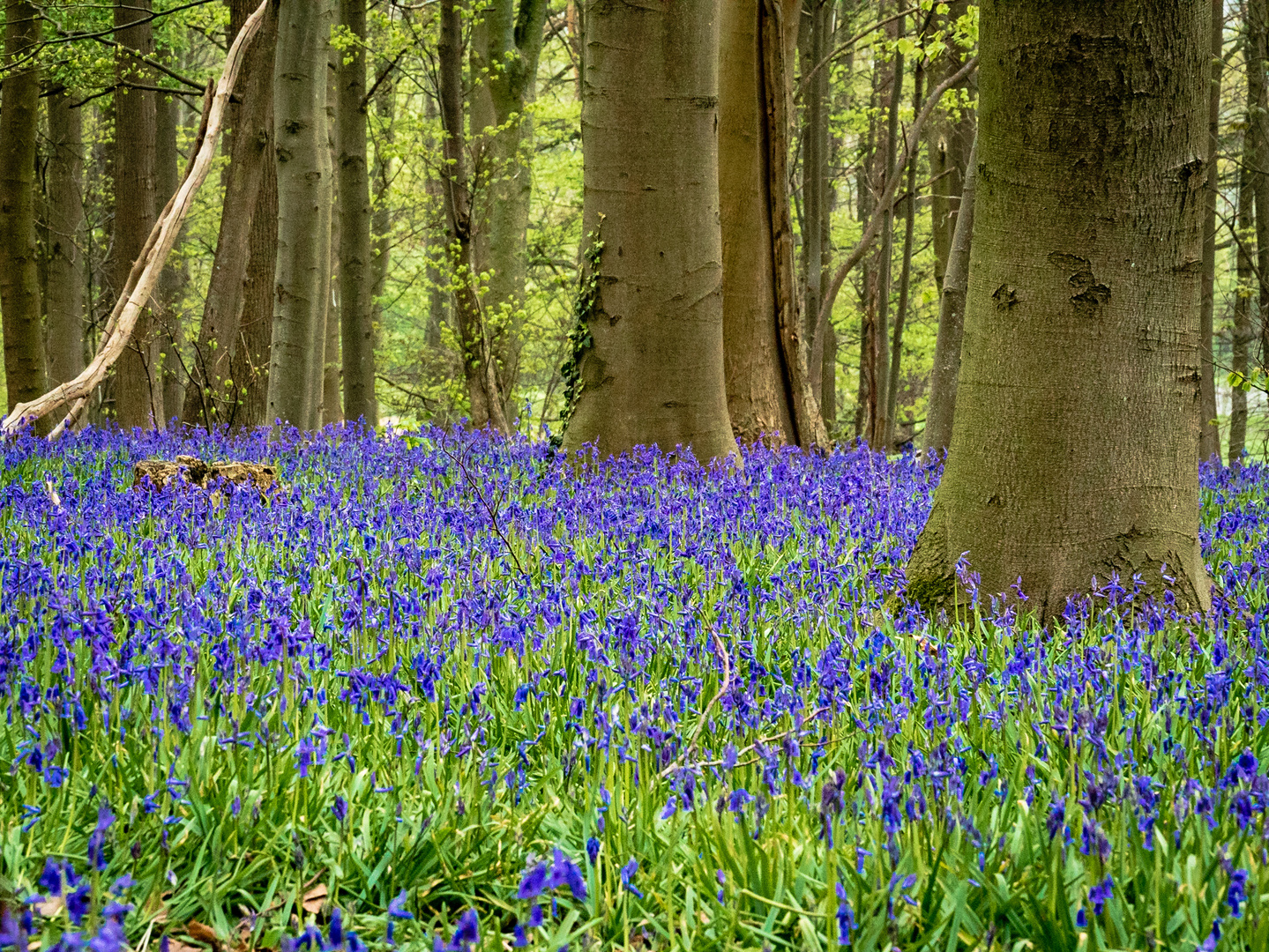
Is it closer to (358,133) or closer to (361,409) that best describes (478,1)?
(358,133)

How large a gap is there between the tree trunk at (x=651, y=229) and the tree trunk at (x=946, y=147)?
7448 mm

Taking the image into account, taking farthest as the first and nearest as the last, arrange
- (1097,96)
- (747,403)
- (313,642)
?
1. (747,403)
2. (1097,96)
3. (313,642)

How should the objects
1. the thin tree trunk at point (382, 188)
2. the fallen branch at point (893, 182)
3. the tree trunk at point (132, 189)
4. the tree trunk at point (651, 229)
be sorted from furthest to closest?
the thin tree trunk at point (382, 188)
the tree trunk at point (132, 189)
the fallen branch at point (893, 182)
the tree trunk at point (651, 229)

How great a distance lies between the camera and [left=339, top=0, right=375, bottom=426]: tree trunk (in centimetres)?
1420

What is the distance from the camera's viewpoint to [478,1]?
14484 millimetres

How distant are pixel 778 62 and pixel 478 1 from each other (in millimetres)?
7009

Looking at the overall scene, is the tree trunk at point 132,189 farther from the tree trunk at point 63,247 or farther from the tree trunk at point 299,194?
the tree trunk at point 299,194

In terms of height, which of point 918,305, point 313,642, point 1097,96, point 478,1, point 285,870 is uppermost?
point 478,1

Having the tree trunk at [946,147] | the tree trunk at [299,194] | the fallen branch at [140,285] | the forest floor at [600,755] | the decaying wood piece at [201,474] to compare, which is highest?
the tree trunk at [946,147]

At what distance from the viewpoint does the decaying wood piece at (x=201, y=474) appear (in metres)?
5.67

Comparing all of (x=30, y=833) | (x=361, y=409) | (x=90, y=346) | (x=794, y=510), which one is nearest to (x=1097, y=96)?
(x=794, y=510)

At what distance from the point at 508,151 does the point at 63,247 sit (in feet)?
22.8

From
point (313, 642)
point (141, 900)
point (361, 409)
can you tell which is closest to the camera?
point (141, 900)

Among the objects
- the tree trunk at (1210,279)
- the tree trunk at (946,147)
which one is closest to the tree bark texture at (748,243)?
the tree trunk at (946,147)
